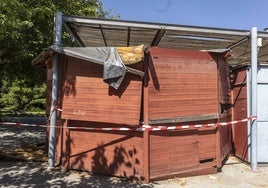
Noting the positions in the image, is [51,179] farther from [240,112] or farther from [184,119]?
[240,112]

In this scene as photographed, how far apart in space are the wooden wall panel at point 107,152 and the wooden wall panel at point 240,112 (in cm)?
348

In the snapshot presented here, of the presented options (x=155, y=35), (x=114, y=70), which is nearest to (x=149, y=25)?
(x=155, y=35)

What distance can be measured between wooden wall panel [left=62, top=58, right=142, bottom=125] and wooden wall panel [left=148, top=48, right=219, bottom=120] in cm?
37

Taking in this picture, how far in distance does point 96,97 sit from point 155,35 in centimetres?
296

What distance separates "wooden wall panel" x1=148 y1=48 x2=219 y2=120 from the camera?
23.8ft

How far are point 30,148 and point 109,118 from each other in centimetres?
439

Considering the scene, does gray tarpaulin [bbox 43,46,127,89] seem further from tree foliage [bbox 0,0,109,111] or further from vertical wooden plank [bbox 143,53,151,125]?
tree foliage [bbox 0,0,109,111]

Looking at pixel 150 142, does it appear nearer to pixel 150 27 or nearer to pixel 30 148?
pixel 150 27

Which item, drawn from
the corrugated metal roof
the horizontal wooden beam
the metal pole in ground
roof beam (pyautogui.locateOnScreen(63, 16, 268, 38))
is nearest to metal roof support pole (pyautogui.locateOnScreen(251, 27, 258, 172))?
the metal pole in ground

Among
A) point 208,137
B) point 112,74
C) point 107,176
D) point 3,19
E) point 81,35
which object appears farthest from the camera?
point 81,35

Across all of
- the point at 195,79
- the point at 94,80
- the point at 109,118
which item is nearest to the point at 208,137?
the point at 195,79

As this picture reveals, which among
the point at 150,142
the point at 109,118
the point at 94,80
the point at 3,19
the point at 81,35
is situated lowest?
the point at 150,142

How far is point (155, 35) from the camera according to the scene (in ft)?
31.1

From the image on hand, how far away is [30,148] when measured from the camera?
1062cm
